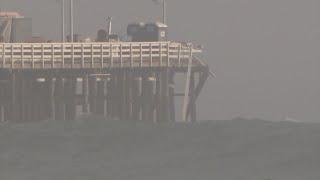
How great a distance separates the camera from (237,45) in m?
187

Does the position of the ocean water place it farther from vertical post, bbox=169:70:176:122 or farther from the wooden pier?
vertical post, bbox=169:70:176:122

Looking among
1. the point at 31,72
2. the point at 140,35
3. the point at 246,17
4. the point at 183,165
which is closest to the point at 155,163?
the point at 183,165

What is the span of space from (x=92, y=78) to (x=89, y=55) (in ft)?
6.99

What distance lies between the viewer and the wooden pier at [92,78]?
233 feet

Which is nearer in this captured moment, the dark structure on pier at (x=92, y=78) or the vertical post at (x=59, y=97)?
the dark structure on pier at (x=92, y=78)

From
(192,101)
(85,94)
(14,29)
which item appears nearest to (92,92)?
(85,94)

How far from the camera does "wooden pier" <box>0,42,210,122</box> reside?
70938 mm

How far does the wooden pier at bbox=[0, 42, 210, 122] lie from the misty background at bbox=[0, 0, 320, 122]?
66293 millimetres

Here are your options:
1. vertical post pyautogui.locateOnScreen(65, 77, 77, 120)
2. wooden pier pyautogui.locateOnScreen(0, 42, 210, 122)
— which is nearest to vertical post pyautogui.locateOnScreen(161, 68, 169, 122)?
wooden pier pyautogui.locateOnScreen(0, 42, 210, 122)

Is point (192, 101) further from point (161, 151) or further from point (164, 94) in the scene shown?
point (161, 151)

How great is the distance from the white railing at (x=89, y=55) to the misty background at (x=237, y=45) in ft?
221

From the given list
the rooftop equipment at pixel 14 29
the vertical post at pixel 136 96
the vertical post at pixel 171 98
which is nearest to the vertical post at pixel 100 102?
the vertical post at pixel 136 96

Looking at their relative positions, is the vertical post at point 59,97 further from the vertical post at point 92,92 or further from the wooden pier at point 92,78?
the vertical post at point 92,92

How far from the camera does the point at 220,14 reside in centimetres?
19688
